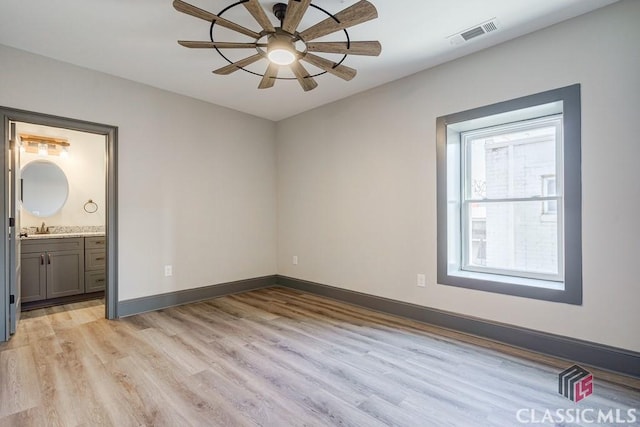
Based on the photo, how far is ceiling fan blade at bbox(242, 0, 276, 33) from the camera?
1.79 metres

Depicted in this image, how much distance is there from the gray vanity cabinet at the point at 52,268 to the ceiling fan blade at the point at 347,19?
4275 millimetres

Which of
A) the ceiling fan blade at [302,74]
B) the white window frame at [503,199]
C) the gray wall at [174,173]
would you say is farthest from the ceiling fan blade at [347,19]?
the gray wall at [174,173]

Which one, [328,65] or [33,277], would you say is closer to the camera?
[328,65]

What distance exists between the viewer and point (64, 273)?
416 cm

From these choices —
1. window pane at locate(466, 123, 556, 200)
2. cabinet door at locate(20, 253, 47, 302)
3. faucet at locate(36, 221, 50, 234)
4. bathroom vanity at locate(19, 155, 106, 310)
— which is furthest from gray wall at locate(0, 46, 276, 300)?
window pane at locate(466, 123, 556, 200)

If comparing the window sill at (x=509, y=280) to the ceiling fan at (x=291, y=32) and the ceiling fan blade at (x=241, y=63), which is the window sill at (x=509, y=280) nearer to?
the ceiling fan at (x=291, y=32)

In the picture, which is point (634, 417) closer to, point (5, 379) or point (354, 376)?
point (354, 376)

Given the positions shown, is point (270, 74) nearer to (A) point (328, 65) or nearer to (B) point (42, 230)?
(A) point (328, 65)

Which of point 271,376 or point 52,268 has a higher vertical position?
point 52,268

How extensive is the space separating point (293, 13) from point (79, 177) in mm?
4716

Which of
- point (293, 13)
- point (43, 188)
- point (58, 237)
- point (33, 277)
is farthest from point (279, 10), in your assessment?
point (43, 188)

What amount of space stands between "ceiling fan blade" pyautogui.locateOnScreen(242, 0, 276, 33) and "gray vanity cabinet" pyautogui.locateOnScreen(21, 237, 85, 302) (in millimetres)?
4109

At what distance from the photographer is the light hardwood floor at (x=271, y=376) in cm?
179

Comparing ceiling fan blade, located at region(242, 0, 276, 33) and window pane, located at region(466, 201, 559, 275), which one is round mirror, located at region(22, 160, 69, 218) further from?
window pane, located at region(466, 201, 559, 275)
